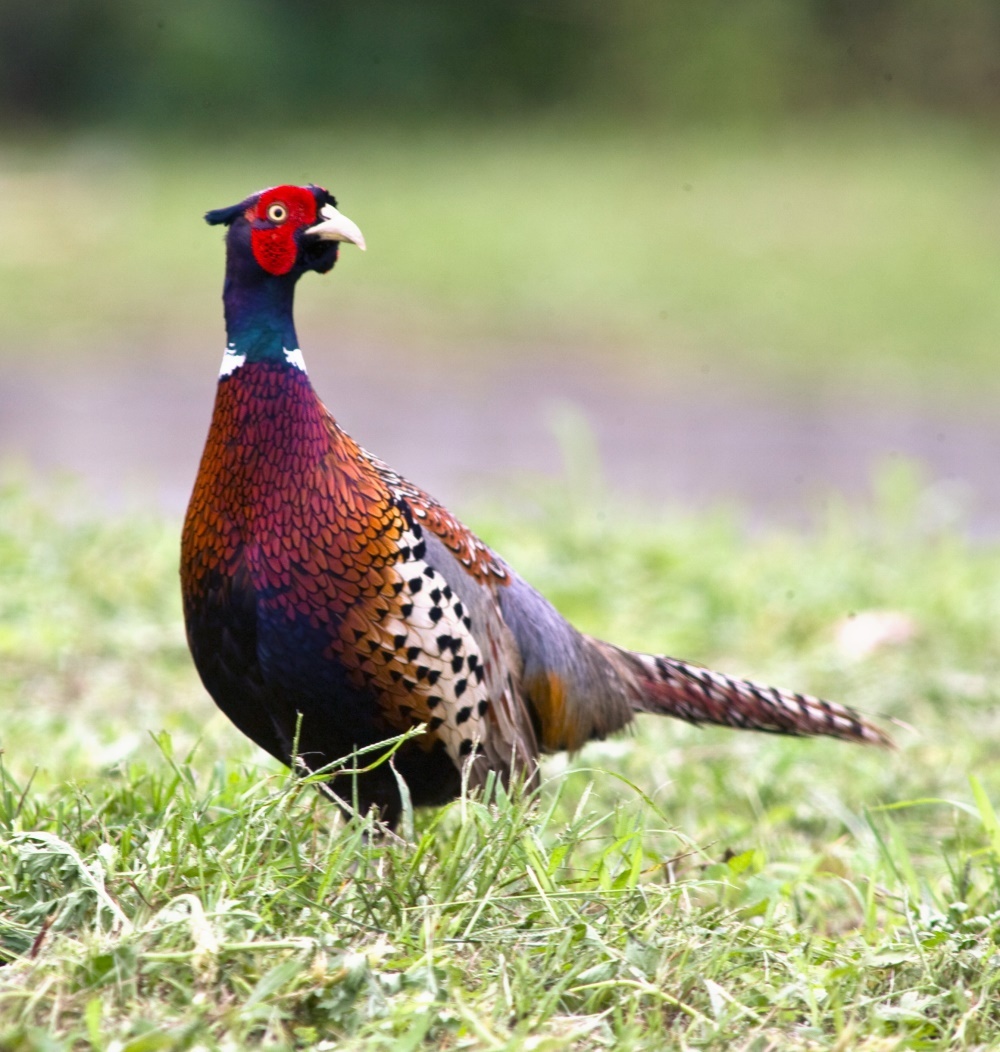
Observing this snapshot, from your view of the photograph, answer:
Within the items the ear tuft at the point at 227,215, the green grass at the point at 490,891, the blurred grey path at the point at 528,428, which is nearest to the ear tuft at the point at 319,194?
the ear tuft at the point at 227,215

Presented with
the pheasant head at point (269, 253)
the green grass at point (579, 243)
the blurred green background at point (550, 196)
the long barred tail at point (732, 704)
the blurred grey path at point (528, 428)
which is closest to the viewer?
the pheasant head at point (269, 253)

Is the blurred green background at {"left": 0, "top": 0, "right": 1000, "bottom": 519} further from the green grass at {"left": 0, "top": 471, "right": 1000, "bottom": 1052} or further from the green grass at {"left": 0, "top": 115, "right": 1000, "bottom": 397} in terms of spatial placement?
the green grass at {"left": 0, "top": 471, "right": 1000, "bottom": 1052}

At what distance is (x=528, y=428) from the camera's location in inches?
325

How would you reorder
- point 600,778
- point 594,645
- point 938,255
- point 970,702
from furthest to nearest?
point 938,255
point 970,702
point 600,778
point 594,645

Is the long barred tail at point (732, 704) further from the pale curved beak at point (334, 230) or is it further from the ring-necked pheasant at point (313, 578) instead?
the pale curved beak at point (334, 230)

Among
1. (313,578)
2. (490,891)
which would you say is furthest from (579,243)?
(490,891)

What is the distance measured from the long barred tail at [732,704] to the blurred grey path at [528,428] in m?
3.07

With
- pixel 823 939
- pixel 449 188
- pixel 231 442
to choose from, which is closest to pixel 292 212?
pixel 231 442

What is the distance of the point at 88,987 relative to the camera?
2129mm

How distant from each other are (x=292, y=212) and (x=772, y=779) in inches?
72.6

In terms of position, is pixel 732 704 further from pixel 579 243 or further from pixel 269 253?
pixel 579 243

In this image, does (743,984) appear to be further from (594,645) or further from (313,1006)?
(594,645)

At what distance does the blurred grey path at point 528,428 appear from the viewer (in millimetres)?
7297

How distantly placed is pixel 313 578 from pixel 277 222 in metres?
0.63
